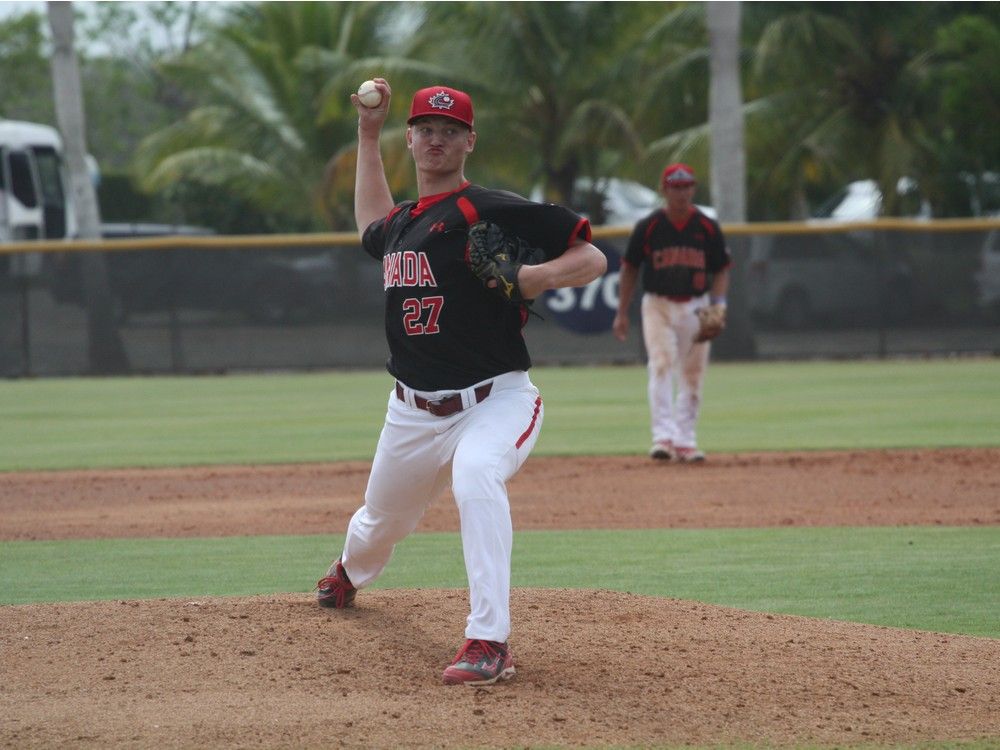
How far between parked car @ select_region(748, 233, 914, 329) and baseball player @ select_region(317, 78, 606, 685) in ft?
52.0

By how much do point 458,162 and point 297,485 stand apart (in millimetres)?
5355

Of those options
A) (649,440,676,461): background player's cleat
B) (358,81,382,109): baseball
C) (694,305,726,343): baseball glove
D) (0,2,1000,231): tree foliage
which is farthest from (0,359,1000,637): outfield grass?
(0,2,1000,231): tree foliage

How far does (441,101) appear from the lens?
15.8 feet

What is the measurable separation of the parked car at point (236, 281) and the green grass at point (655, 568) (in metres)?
12.9

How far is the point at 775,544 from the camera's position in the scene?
7.42m

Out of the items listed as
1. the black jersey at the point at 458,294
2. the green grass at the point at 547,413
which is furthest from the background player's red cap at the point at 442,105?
the green grass at the point at 547,413

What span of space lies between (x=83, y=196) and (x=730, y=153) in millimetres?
10156

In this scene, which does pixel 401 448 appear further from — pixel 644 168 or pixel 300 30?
pixel 300 30

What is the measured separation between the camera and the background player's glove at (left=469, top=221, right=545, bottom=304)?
4.61 m

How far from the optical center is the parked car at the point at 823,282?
798 inches

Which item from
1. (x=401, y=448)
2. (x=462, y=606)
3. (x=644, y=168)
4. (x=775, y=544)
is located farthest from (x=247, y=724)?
(x=644, y=168)

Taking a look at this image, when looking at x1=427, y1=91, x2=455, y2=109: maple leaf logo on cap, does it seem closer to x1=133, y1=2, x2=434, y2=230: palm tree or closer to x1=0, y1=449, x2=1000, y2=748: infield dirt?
x1=0, y1=449, x2=1000, y2=748: infield dirt

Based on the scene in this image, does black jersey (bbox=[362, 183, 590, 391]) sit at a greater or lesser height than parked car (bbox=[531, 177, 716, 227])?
lesser

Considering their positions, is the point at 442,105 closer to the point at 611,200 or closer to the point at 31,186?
the point at 31,186
